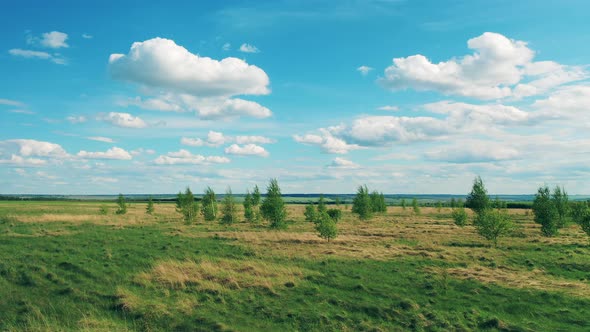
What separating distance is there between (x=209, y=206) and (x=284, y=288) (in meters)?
52.2

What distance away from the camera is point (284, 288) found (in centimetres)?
2245

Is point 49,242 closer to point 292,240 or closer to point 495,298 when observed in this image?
point 292,240

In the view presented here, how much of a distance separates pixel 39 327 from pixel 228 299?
8.52 metres

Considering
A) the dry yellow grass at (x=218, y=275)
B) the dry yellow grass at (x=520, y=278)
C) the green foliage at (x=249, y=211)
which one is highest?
the green foliage at (x=249, y=211)

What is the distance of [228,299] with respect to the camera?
19969mm

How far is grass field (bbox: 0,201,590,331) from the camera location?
17.0 meters

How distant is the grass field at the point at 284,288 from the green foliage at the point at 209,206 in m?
32.9

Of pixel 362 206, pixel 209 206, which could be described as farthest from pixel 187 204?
pixel 362 206

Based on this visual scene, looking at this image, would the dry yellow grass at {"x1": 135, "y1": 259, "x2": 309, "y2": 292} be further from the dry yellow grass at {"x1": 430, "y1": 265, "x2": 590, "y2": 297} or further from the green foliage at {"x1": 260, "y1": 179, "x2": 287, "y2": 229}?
the green foliage at {"x1": 260, "y1": 179, "x2": 287, "y2": 229}

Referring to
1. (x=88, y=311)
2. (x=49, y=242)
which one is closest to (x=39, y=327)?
(x=88, y=311)

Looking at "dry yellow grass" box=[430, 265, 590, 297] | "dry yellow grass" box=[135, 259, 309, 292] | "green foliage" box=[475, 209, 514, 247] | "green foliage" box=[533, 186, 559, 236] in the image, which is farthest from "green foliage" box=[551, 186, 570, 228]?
"dry yellow grass" box=[135, 259, 309, 292]

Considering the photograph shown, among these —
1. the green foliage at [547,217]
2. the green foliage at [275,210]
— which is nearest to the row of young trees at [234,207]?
the green foliage at [275,210]

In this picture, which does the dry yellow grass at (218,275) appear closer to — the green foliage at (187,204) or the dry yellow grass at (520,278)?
the dry yellow grass at (520,278)

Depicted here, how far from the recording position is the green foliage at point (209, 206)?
7162 cm
